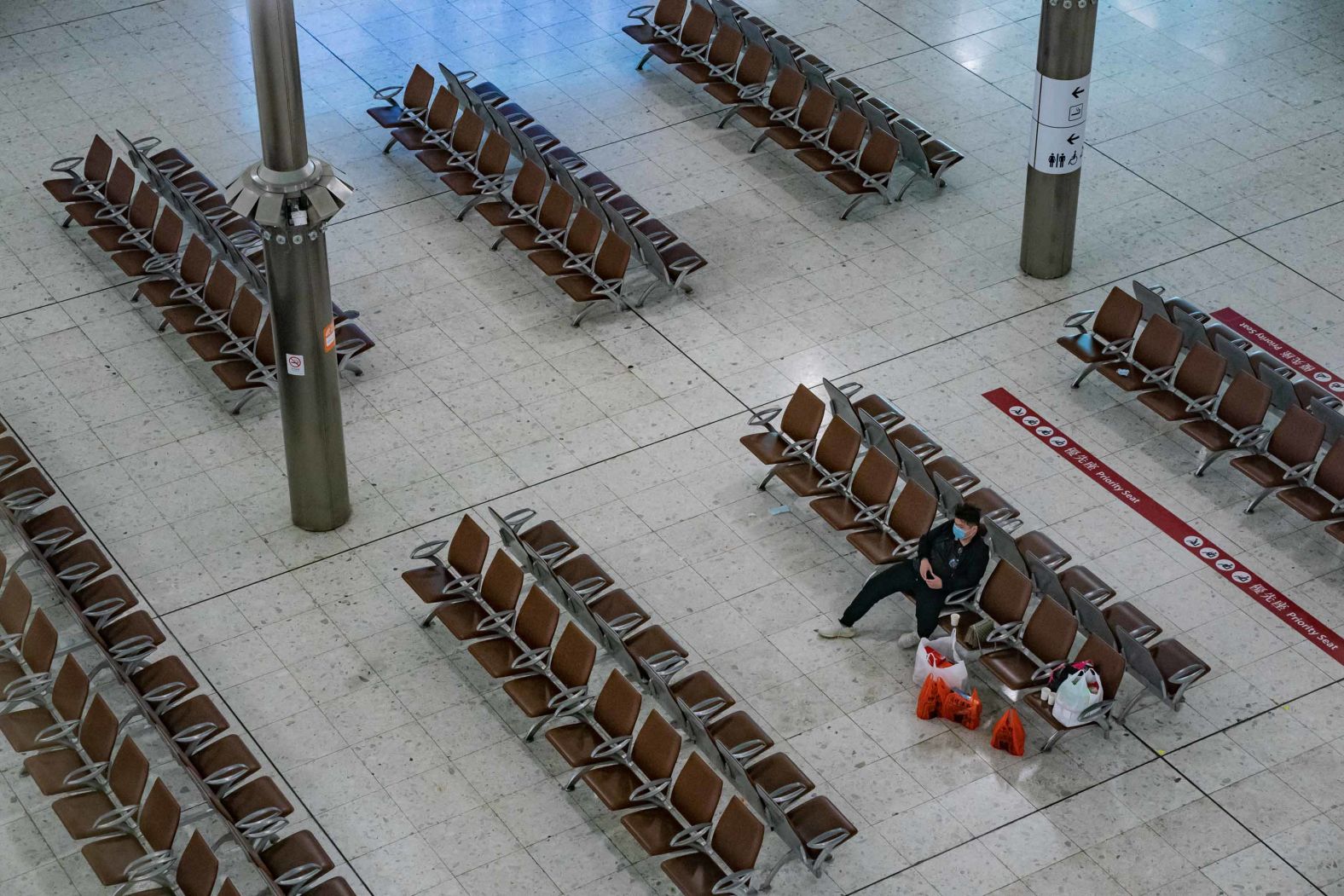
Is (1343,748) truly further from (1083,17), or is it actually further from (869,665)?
(1083,17)

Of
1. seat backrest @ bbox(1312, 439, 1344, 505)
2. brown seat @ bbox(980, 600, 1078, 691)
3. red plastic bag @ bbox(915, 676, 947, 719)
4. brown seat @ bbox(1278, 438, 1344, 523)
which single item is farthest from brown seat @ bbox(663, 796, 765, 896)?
seat backrest @ bbox(1312, 439, 1344, 505)

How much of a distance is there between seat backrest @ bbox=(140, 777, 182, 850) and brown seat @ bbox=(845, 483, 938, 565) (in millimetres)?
4594

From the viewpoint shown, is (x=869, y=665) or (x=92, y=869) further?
(x=869, y=665)

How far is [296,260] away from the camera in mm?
11289

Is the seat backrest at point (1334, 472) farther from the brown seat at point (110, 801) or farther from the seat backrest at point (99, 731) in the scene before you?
the seat backrest at point (99, 731)

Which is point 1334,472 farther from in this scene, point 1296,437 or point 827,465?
point 827,465

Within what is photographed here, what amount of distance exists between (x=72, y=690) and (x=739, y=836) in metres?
3.96

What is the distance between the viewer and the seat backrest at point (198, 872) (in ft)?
30.6

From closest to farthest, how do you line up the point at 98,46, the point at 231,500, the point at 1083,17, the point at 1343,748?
the point at 1343,748 < the point at 231,500 < the point at 1083,17 < the point at 98,46

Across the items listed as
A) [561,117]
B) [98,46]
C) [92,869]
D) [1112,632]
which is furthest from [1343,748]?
[98,46]

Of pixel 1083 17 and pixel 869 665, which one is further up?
pixel 1083 17

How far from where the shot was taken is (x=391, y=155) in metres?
16.8

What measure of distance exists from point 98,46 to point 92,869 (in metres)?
10.8

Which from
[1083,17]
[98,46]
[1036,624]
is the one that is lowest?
[98,46]
